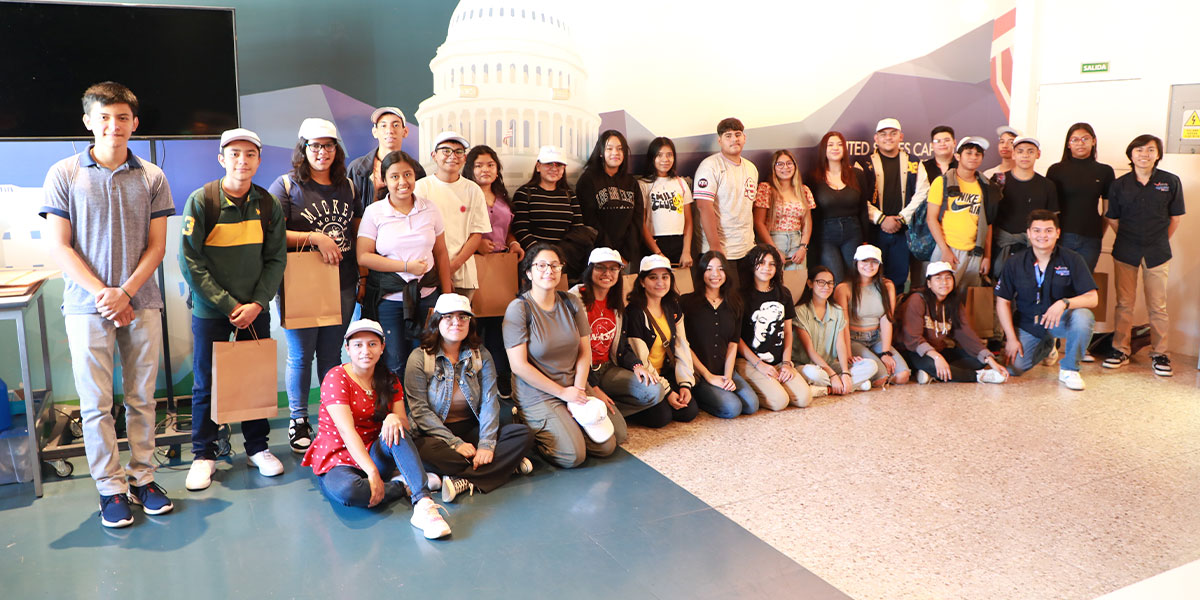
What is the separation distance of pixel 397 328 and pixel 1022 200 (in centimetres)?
467

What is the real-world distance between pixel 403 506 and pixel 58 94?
8.52ft

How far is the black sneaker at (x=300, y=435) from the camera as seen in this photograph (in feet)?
13.8

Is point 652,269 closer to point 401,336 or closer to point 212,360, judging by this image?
point 401,336

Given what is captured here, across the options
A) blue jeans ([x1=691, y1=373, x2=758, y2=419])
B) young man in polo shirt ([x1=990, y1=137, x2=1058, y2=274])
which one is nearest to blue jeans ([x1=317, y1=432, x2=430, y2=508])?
blue jeans ([x1=691, y1=373, x2=758, y2=419])

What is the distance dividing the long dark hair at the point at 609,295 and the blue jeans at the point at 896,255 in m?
2.61

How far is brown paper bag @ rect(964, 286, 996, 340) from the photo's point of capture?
20.1ft

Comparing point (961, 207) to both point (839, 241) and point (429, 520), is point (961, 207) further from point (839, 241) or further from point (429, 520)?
point (429, 520)

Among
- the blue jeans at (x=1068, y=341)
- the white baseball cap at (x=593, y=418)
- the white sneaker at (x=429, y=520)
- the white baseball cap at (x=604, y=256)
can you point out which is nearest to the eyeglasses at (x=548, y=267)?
the white baseball cap at (x=604, y=256)

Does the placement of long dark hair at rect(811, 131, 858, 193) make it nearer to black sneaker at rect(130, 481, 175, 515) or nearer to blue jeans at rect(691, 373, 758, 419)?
blue jeans at rect(691, 373, 758, 419)

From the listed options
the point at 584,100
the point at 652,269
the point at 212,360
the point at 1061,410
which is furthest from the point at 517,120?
the point at 1061,410

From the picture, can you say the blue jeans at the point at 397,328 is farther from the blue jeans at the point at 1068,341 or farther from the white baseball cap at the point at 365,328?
the blue jeans at the point at 1068,341

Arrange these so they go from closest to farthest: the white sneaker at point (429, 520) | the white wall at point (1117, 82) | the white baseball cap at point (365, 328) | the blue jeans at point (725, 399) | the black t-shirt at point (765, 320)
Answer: the white sneaker at point (429, 520) < the white baseball cap at point (365, 328) < the blue jeans at point (725, 399) < the black t-shirt at point (765, 320) < the white wall at point (1117, 82)

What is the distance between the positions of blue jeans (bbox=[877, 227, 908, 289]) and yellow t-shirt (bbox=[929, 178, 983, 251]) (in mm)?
300

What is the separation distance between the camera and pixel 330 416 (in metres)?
3.65
